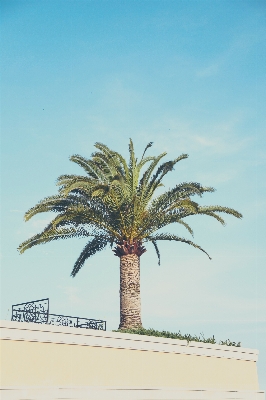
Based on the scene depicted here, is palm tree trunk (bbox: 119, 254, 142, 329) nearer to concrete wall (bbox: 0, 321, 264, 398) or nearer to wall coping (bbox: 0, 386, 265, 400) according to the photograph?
concrete wall (bbox: 0, 321, 264, 398)

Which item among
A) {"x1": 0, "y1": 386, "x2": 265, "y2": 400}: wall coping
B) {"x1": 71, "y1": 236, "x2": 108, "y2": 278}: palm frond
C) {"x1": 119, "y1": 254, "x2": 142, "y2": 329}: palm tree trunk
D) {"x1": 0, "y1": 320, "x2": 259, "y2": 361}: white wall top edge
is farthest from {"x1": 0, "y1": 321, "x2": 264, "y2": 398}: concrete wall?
{"x1": 71, "y1": 236, "x2": 108, "y2": 278}: palm frond

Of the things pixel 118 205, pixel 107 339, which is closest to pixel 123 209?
pixel 118 205

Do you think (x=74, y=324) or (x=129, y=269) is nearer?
(x=74, y=324)

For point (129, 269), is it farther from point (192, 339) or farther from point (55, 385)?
point (55, 385)

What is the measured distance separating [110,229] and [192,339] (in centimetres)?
574

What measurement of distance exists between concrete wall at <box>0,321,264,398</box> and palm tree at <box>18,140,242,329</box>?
2.70m

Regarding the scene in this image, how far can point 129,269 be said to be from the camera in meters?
23.2

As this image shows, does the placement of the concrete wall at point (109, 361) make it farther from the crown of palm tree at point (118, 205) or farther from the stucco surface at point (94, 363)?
the crown of palm tree at point (118, 205)

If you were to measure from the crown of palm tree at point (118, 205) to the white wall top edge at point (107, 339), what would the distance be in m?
4.48

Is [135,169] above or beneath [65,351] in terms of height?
above

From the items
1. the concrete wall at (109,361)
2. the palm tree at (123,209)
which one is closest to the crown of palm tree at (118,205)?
the palm tree at (123,209)

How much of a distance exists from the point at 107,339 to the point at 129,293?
4748 millimetres

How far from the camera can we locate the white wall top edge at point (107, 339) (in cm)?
1583

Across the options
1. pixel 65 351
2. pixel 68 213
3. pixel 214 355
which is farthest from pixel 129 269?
pixel 65 351
